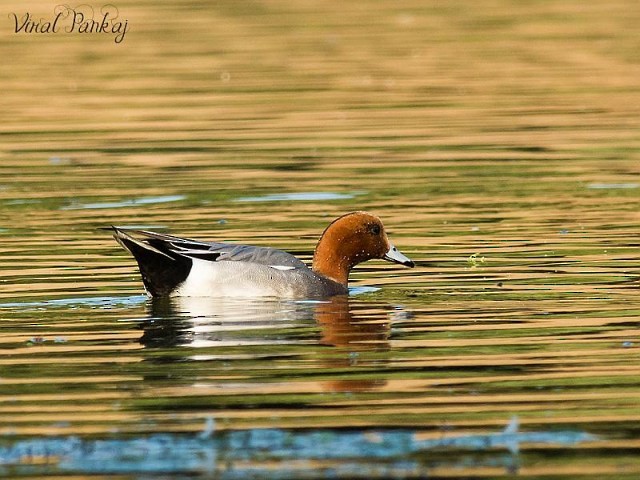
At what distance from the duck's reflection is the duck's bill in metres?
0.58

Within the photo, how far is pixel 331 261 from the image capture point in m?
11.9

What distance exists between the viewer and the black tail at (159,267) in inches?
436

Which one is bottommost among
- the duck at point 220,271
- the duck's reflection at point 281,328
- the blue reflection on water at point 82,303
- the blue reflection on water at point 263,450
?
the blue reflection on water at point 263,450

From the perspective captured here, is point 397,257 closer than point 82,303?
No

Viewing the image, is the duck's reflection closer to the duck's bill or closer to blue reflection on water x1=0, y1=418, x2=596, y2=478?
the duck's bill

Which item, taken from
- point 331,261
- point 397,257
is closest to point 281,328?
point 331,261

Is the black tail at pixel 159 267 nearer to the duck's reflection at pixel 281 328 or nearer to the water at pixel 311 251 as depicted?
the duck's reflection at pixel 281 328

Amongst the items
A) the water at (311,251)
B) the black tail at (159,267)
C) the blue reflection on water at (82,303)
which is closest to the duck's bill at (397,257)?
the water at (311,251)

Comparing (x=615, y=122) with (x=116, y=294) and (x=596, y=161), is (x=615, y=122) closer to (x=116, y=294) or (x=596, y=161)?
(x=596, y=161)

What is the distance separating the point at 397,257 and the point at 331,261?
460 mm

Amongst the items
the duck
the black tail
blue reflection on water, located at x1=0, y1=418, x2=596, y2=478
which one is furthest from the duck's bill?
blue reflection on water, located at x1=0, y1=418, x2=596, y2=478

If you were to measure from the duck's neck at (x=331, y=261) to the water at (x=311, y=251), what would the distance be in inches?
6.7

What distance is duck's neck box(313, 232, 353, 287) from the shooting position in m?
11.9

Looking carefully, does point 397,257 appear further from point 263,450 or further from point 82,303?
point 263,450
